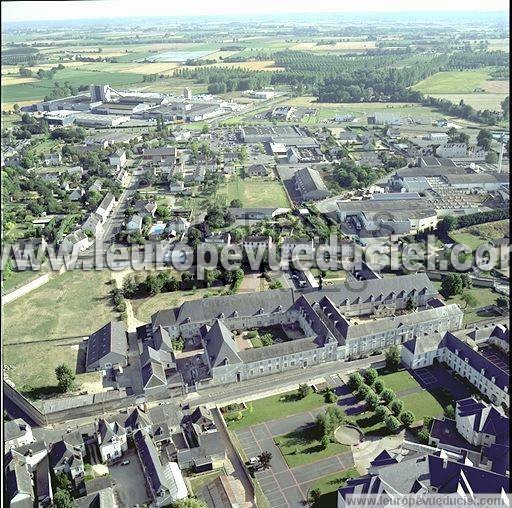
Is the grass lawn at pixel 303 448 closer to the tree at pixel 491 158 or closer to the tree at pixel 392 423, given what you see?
the tree at pixel 392 423

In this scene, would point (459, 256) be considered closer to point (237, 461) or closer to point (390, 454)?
point (390, 454)

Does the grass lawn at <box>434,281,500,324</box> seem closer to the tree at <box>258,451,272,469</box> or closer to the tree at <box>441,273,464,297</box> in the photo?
the tree at <box>441,273,464,297</box>

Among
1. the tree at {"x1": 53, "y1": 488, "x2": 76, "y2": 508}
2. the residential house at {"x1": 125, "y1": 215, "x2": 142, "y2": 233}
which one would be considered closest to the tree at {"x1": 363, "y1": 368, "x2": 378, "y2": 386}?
the tree at {"x1": 53, "y1": 488, "x2": 76, "y2": 508}

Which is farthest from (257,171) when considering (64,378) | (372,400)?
(372,400)

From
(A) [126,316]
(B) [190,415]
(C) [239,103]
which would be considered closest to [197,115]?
(C) [239,103]

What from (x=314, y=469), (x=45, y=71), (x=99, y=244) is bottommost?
(x=314, y=469)
